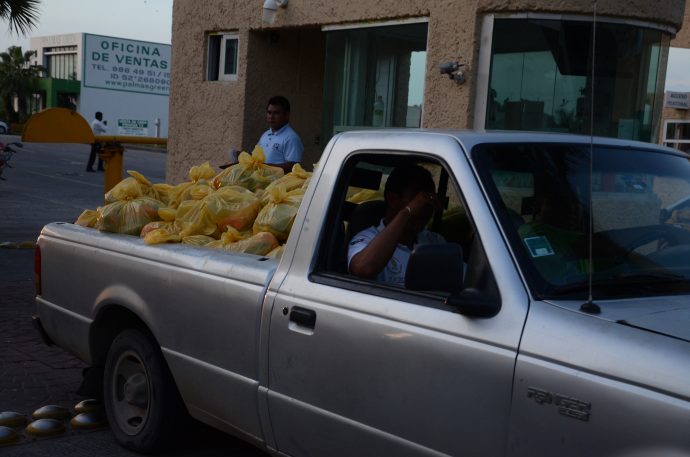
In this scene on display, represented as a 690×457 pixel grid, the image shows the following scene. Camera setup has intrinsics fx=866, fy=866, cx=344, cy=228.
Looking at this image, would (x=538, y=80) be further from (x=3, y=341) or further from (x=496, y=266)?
(x=496, y=266)

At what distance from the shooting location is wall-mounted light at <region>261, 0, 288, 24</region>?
11438 mm

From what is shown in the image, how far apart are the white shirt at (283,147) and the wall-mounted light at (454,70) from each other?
7.14 ft

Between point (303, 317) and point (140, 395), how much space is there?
1.51 meters

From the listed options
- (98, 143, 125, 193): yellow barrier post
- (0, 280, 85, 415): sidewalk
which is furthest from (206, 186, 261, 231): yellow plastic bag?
(98, 143, 125, 193): yellow barrier post

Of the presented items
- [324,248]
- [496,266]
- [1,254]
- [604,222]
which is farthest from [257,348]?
[1,254]

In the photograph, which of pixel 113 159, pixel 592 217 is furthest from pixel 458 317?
pixel 113 159

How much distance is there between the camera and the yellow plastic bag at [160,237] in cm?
454

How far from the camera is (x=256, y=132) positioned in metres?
12.3

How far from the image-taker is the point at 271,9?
453 inches

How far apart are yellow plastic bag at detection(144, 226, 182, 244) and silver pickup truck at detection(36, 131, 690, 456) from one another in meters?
0.06

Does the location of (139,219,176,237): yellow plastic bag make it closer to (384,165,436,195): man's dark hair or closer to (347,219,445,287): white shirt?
(347,219,445,287): white shirt

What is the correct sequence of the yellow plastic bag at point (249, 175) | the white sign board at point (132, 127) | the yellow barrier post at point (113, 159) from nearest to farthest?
the yellow plastic bag at point (249, 175), the yellow barrier post at point (113, 159), the white sign board at point (132, 127)

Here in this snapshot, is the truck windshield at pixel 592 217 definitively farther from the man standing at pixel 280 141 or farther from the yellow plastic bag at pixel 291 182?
the man standing at pixel 280 141

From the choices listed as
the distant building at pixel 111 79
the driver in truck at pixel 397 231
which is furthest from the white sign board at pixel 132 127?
the driver in truck at pixel 397 231
